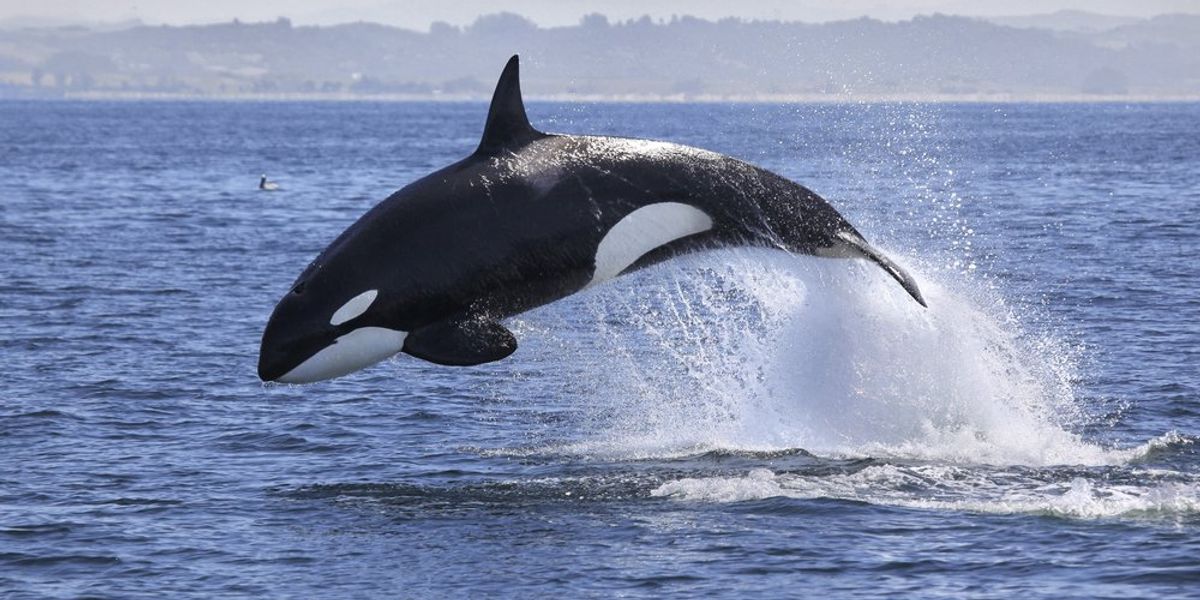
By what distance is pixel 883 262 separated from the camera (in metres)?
16.2

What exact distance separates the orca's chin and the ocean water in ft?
5.30

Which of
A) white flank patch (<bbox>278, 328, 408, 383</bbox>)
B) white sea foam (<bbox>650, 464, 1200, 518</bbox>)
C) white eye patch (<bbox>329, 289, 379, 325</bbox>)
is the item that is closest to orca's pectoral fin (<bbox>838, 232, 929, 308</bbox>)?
white sea foam (<bbox>650, 464, 1200, 518</bbox>)

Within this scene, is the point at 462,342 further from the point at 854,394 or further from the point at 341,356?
the point at 854,394

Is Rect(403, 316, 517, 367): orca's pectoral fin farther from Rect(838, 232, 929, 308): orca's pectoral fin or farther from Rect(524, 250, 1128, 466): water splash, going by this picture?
Rect(838, 232, 929, 308): orca's pectoral fin

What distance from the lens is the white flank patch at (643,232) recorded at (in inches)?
613

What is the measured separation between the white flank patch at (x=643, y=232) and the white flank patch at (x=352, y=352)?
1.89 meters

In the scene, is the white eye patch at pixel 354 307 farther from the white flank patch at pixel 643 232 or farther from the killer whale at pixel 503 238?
the white flank patch at pixel 643 232

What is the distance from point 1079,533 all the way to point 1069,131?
420 ft

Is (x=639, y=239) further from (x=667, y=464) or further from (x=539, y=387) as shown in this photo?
(x=539, y=387)

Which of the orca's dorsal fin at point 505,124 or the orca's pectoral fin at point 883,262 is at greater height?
the orca's dorsal fin at point 505,124

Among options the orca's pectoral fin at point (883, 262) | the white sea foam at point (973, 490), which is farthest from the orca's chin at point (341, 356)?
the orca's pectoral fin at point (883, 262)

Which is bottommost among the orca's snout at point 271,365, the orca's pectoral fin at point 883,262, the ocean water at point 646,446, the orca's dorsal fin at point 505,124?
the ocean water at point 646,446

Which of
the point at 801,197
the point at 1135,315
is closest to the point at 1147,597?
the point at 801,197

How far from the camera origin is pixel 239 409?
2250 centimetres
